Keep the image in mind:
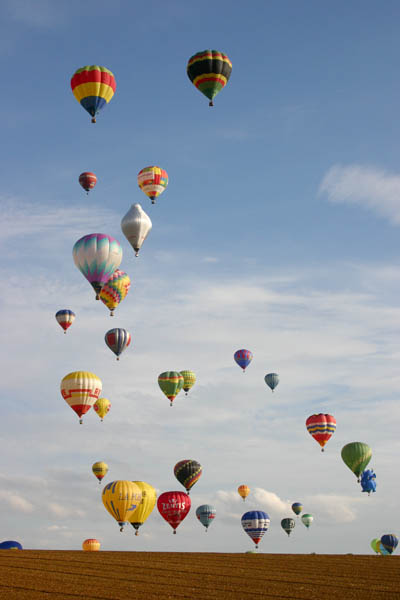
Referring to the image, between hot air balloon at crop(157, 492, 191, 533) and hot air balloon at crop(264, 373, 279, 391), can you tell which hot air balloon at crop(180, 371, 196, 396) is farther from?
hot air balloon at crop(157, 492, 191, 533)

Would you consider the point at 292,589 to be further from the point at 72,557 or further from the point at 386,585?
the point at 72,557

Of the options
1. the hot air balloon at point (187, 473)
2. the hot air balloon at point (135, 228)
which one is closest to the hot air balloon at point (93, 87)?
the hot air balloon at point (135, 228)

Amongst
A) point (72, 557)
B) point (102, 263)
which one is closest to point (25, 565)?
point (72, 557)

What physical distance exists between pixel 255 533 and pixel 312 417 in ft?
41.1

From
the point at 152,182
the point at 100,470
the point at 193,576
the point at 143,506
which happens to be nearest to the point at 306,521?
the point at 100,470

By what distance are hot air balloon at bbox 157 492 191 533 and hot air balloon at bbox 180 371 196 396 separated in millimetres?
22389

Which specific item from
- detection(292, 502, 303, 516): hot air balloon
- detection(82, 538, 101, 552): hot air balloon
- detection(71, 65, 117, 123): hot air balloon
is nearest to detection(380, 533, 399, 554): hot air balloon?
detection(292, 502, 303, 516): hot air balloon

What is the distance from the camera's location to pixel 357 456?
63.8 metres

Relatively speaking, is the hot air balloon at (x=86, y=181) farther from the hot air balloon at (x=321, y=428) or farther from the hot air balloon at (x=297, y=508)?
the hot air balloon at (x=297, y=508)

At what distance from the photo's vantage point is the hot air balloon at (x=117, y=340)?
6075 cm

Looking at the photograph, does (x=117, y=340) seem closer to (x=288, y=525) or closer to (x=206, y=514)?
(x=206, y=514)

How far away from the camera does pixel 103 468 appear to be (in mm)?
76500

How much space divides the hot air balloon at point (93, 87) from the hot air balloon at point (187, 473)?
32.5 meters

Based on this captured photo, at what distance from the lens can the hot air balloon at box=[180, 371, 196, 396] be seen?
77.8 metres
